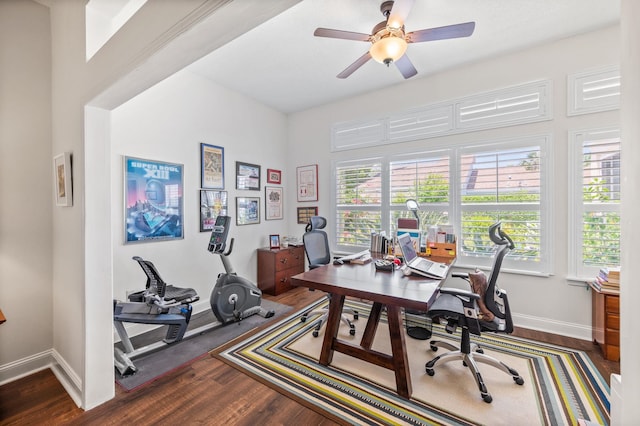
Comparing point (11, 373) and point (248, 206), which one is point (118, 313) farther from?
point (248, 206)

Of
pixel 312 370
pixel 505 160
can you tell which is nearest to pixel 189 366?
pixel 312 370

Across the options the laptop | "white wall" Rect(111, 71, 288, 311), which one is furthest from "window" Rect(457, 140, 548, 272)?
"white wall" Rect(111, 71, 288, 311)

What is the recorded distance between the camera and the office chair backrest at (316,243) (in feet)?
10.6

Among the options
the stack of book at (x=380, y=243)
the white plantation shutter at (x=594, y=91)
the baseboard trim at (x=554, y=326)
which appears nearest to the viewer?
the white plantation shutter at (x=594, y=91)

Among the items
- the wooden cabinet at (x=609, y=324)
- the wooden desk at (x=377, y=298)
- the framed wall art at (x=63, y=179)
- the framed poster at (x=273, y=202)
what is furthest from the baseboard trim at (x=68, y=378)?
the wooden cabinet at (x=609, y=324)

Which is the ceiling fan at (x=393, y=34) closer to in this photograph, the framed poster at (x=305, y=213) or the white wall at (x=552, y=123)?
the white wall at (x=552, y=123)

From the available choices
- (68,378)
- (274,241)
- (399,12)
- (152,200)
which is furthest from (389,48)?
(68,378)

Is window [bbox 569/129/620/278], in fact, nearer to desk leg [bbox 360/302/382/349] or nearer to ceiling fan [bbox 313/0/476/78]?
ceiling fan [bbox 313/0/476/78]

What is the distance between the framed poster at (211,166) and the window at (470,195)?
6.28 feet

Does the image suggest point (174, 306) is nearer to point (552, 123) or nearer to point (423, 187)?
point (423, 187)

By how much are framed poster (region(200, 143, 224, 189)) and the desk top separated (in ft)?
6.47

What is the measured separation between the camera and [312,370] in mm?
2148

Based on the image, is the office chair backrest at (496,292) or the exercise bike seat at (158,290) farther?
the exercise bike seat at (158,290)

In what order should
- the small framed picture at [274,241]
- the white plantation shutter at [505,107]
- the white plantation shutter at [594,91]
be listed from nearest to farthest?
the white plantation shutter at [594,91] → the white plantation shutter at [505,107] → the small framed picture at [274,241]
